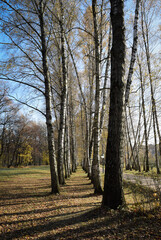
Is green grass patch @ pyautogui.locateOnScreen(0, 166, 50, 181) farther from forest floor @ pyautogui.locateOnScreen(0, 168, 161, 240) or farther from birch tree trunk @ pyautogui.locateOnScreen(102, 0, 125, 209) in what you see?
birch tree trunk @ pyautogui.locateOnScreen(102, 0, 125, 209)

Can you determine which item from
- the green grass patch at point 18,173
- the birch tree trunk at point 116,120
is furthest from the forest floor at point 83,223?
the green grass patch at point 18,173

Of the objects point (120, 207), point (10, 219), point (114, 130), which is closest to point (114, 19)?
point (114, 130)

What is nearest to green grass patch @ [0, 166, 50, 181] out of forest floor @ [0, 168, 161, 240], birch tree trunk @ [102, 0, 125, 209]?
forest floor @ [0, 168, 161, 240]

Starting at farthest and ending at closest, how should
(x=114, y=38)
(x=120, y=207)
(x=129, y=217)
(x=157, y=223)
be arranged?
(x=114, y=38) < (x=120, y=207) < (x=129, y=217) < (x=157, y=223)

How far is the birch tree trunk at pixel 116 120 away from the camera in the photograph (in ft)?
11.6

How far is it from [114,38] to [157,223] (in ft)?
13.7

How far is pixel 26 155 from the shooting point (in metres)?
30.0

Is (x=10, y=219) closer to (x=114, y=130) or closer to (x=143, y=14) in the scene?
(x=114, y=130)

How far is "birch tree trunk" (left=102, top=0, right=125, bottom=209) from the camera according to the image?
3.52m

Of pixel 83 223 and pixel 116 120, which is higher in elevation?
pixel 116 120

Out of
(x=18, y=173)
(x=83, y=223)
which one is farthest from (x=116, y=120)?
(x=18, y=173)

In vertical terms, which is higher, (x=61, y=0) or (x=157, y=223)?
(x=61, y=0)

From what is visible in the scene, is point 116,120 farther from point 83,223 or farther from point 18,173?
point 18,173

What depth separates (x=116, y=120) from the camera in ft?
11.9
